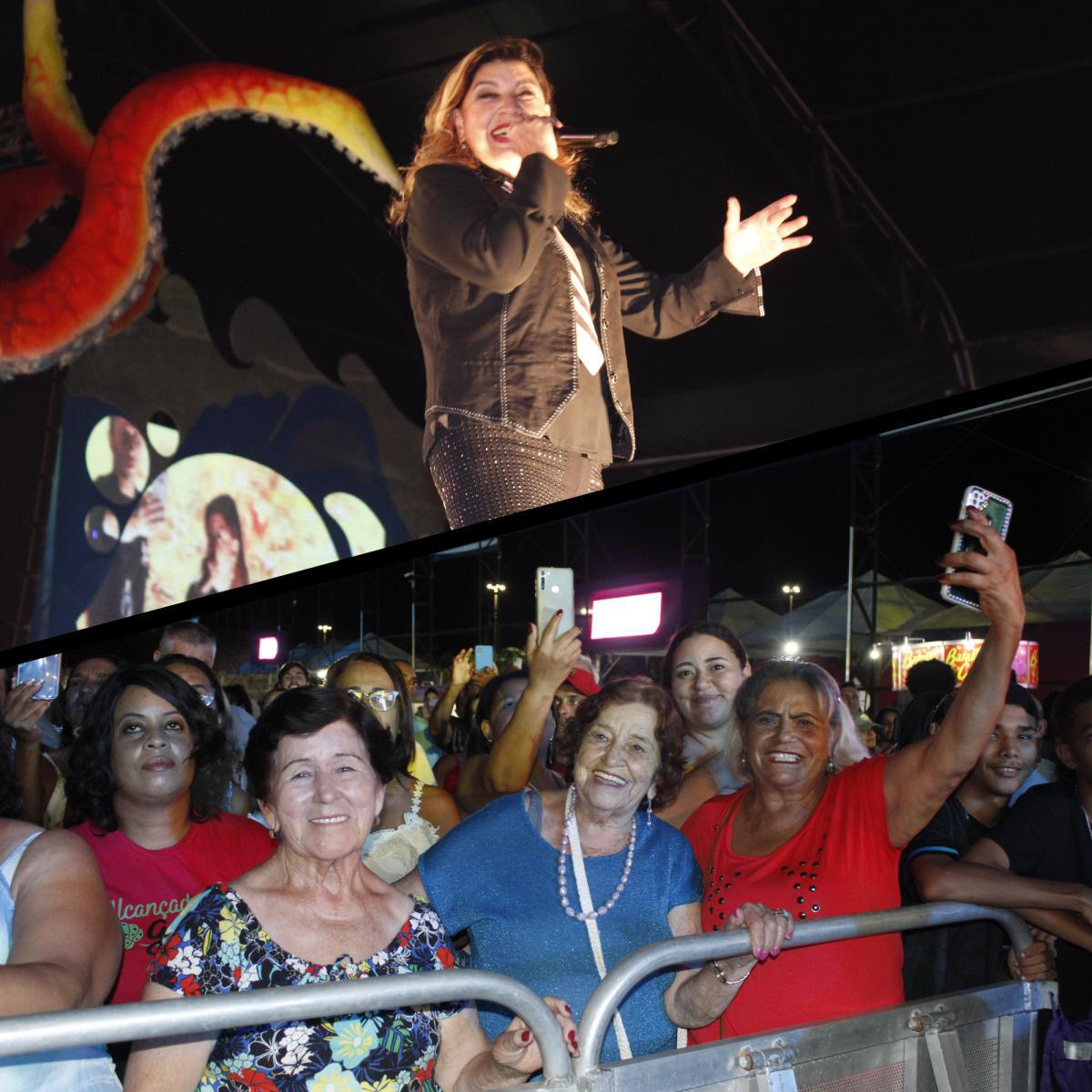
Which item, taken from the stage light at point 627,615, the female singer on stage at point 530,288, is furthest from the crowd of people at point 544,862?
the female singer on stage at point 530,288

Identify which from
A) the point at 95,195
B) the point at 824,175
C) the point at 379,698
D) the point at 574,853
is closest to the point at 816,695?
the point at 574,853

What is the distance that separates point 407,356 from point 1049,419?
180cm

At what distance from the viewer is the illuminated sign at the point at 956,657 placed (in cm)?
299

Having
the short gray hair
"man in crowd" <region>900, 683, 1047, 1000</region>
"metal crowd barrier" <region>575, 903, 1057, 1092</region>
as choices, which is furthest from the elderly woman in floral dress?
"man in crowd" <region>900, 683, 1047, 1000</region>

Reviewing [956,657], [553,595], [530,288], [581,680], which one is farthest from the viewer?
[553,595]

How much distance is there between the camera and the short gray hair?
201 centimetres

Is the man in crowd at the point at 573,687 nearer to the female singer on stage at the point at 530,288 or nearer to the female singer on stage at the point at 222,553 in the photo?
the female singer on stage at the point at 530,288

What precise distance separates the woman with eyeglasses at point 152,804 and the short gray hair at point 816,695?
0.93m

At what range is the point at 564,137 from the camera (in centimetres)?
287

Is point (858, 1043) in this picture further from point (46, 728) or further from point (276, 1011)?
point (46, 728)

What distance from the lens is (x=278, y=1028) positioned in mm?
1343

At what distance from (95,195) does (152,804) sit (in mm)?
2309

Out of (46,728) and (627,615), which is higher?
(627,615)

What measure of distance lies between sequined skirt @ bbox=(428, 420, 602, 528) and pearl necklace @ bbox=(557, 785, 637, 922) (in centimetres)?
117
